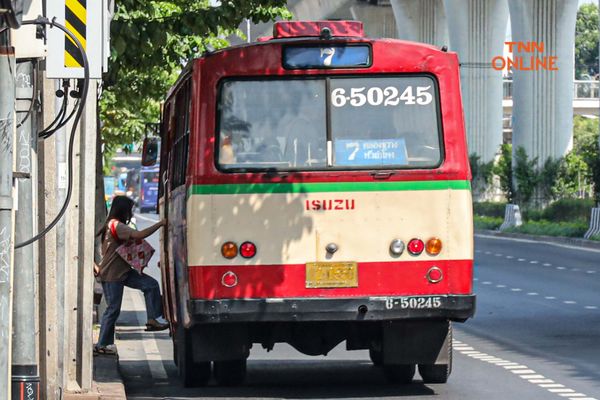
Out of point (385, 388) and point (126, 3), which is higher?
point (126, 3)

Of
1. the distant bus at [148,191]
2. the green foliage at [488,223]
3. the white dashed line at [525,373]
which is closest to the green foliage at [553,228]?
the green foliage at [488,223]

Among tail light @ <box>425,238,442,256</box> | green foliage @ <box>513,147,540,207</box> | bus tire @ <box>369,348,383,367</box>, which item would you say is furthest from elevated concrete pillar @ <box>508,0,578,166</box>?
tail light @ <box>425,238,442,256</box>

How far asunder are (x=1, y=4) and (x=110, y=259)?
1021 cm

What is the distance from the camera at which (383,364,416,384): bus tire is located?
46.5 ft

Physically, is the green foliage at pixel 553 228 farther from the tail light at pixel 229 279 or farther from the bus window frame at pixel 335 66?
the tail light at pixel 229 279

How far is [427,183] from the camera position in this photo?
13.0 meters

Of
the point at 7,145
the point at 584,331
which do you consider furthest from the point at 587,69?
the point at 7,145

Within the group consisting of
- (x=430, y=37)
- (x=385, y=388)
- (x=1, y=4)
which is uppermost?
(x=430, y=37)

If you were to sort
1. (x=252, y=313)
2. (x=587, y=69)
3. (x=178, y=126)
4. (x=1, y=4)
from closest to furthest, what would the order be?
1. (x=1, y=4)
2. (x=252, y=313)
3. (x=178, y=126)
4. (x=587, y=69)

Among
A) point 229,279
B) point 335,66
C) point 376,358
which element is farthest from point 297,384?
point 335,66

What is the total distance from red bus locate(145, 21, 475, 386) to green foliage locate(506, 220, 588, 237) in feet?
107

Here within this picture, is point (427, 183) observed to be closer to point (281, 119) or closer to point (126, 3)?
point (281, 119)

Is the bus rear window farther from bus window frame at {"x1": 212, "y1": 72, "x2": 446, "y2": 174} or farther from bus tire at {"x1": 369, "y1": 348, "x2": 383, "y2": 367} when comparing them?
bus tire at {"x1": 369, "y1": 348, "x2": 383, "y2": 367}

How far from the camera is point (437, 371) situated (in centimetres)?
1368
